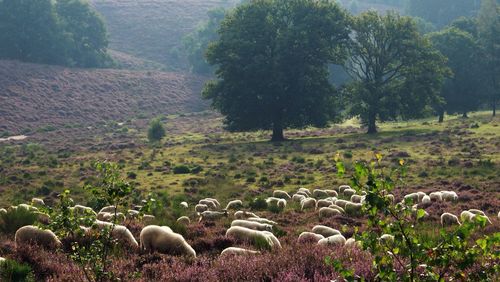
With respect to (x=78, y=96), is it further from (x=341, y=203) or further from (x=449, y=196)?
(x=449, y=196)

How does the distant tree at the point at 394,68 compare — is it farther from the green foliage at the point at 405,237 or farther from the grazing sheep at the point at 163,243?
the green foliage at the point at 405,237

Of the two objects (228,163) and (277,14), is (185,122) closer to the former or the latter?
(277,14)

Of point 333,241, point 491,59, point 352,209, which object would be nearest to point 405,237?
point 333,241

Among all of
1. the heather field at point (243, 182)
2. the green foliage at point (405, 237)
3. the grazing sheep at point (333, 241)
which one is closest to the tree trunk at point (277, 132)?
the heather field at point (243, 182)

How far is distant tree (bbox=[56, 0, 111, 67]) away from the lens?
106 meters

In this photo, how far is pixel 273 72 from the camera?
51.0m

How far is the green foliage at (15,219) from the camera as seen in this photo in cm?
1170

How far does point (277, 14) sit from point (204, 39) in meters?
77.8

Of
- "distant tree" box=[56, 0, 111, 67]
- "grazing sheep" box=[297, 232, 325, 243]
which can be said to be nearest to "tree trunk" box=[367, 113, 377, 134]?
"grazing sheep" box=[297, 232, 325, 243]

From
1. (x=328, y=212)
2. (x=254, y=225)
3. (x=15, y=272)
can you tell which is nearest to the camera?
(x=15, y=272)

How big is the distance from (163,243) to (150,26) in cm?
17355

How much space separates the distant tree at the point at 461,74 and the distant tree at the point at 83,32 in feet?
240

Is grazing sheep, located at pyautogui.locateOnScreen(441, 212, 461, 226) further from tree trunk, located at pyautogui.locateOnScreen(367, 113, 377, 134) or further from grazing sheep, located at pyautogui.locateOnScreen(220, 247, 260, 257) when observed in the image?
tree trunk, located at pyautogui.locateOnScreen(367, 113, 377, 134)

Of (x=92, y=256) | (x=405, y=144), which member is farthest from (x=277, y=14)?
(x=92, y=256)
